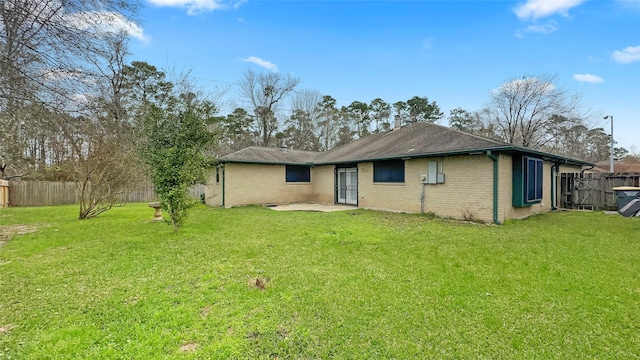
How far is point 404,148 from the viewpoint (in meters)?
12.1

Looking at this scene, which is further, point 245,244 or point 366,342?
point 245,244

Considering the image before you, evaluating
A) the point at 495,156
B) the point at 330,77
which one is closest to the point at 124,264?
the point at 495,156

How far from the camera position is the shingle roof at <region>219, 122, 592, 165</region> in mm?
9672

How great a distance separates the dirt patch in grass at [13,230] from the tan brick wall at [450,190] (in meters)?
11.5

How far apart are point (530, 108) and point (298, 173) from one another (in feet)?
66.6

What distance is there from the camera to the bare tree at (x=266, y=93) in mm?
29453

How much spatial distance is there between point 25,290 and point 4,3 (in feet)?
12.5

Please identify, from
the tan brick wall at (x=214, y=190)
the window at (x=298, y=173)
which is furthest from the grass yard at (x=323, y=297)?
the window at (x=298, y=173)

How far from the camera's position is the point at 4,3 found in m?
3.93

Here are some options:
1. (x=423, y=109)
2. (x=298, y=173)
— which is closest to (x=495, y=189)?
(x=298, y=173)

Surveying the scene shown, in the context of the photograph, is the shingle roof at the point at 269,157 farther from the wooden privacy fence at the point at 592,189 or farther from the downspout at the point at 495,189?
the wooden privacy fence at the point at 592,189

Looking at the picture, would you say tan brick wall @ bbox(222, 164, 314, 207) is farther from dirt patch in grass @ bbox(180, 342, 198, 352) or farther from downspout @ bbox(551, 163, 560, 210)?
dirt patch in grass @ bbox(180, 342, 198, 352)

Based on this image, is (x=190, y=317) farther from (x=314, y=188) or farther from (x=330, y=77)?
(x=330, y=77)

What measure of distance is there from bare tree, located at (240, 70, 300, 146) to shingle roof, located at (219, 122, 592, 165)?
1273 cm
